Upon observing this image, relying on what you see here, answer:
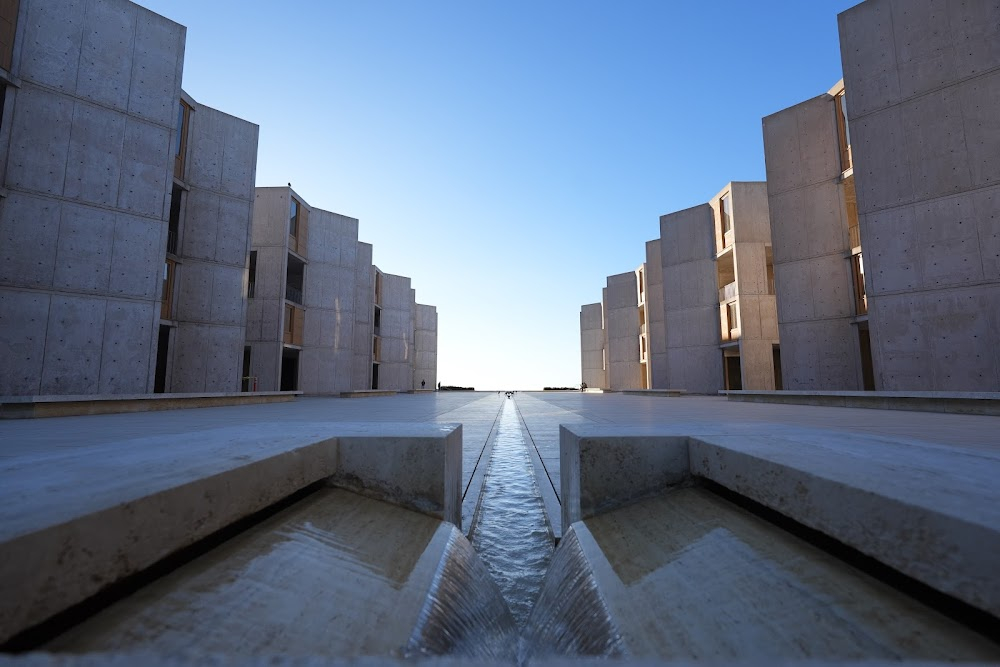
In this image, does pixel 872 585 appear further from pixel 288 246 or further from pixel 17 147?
pixel 288 246

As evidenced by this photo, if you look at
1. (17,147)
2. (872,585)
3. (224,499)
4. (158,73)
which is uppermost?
(158,73)

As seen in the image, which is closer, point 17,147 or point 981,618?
point 981,618

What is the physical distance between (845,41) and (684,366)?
14.7 meters

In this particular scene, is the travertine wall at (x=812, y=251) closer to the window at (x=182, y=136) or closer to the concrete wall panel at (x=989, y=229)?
the concrete wall panel at (x=989, y=229)

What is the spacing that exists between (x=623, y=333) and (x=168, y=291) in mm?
30601

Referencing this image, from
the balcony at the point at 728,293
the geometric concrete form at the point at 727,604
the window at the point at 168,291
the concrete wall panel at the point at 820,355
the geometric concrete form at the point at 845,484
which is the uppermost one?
the balcony at the point at 728,293

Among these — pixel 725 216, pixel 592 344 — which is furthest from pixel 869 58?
pixel 592 344

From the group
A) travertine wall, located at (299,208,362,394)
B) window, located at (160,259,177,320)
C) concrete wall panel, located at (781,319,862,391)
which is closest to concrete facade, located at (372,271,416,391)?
travertine wall, located at (299,208,362,394)

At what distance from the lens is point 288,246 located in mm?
22609

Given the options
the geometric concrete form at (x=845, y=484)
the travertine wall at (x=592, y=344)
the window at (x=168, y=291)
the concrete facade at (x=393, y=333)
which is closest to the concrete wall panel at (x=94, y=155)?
the window at (x=168, y=291)

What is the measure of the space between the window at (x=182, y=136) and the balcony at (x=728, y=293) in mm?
21762

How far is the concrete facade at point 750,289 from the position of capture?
20.0m

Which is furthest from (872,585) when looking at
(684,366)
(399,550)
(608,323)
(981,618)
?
(608,323)

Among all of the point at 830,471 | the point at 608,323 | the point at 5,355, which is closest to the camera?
the point at 830,471
